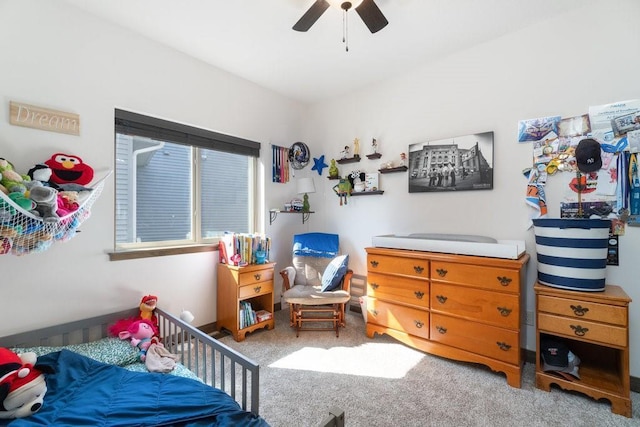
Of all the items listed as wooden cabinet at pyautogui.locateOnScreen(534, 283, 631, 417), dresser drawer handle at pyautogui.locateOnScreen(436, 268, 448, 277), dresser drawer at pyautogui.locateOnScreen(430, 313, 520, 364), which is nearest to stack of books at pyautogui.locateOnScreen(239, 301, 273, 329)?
dresser drawer at pyautogui.locateOnScreen(430, 313, 520, 364)

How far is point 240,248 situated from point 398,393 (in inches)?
71.3

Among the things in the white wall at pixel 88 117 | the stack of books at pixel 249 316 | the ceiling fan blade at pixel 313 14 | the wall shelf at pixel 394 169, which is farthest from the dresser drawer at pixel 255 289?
the ceiling fan blade at pixel 313 14

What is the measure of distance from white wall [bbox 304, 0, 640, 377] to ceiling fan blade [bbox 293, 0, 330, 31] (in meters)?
1.51

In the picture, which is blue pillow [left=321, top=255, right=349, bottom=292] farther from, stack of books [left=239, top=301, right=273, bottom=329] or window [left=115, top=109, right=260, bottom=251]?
window [left=115, top=109, right=260, bottom=251]

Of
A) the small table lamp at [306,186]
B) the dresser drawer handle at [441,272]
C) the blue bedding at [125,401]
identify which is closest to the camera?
the blue bedding at [125,401]

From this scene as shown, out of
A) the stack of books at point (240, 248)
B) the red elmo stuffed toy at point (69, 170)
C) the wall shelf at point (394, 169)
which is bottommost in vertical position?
the stack of books at point (240, 248)

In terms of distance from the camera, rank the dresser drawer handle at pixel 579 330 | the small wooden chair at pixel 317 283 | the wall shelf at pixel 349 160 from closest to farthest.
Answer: the dresser drawer handle at pixel 579 330, the small wooden chair at pixel 317 283, the wall shelf at pixel 349 160

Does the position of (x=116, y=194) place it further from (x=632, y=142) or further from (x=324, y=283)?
(x=632, y=142)

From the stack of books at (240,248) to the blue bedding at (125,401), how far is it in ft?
4.24

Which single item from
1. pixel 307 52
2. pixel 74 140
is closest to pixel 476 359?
pixel 307 52

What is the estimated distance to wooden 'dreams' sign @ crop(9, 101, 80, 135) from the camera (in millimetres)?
1791

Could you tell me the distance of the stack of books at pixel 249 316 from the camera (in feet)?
8.81

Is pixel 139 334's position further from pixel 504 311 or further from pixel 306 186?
pixel 504 311

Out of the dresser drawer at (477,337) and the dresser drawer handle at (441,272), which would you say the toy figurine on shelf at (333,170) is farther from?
the dresser drawer at (477,337)
